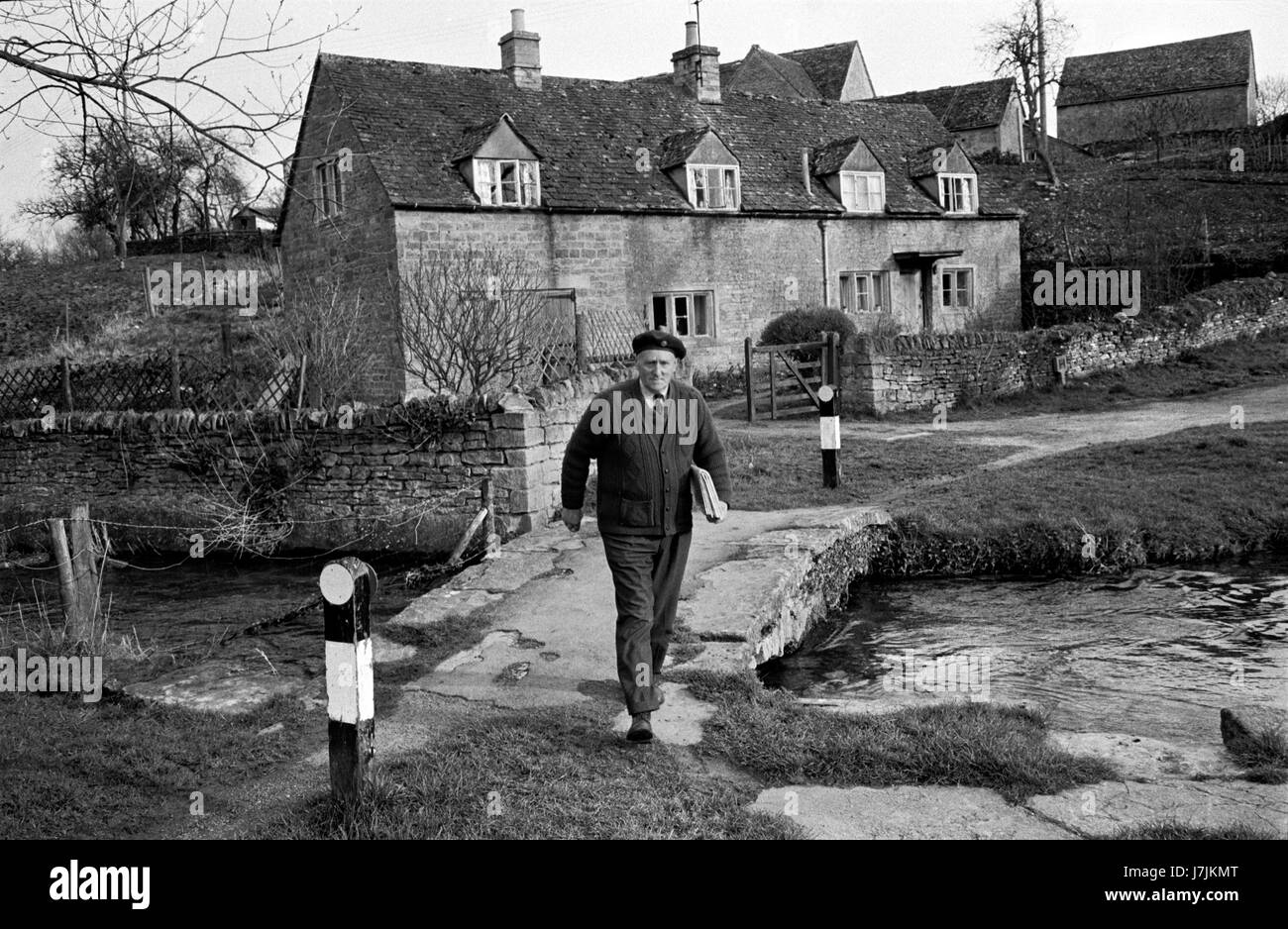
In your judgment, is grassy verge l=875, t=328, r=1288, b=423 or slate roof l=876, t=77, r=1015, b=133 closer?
grassy verge l=875, t=328, r=1288, b=423

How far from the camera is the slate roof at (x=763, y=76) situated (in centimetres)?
4428

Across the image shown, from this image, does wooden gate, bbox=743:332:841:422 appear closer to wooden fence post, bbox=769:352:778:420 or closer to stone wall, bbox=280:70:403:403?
wooden fence post, bbox=769:352:778:420

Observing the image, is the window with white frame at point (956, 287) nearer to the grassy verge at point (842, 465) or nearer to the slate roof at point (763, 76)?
the slate roof at point (763, 76)

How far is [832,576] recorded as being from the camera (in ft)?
33.2

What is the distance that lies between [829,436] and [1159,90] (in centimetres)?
4755

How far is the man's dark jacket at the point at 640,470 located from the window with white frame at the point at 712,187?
21.9 m

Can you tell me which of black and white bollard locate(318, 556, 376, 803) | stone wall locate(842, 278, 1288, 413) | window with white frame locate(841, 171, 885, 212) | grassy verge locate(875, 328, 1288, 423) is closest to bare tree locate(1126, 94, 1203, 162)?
window with white frame locate(841, 171, 885, 212)

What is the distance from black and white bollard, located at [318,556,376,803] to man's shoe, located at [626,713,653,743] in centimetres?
135

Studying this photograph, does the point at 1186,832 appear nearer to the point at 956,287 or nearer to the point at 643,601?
the point at 643,601

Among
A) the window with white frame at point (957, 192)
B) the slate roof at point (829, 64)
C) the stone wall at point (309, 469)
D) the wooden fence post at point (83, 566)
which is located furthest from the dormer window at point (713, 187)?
the wooden fence post at point (83, 566)

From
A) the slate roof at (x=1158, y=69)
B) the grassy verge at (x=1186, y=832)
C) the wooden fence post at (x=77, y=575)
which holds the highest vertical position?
the slate roof at (x=1158, y=69)

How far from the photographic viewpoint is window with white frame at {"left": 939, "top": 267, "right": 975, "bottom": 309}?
32.1m
